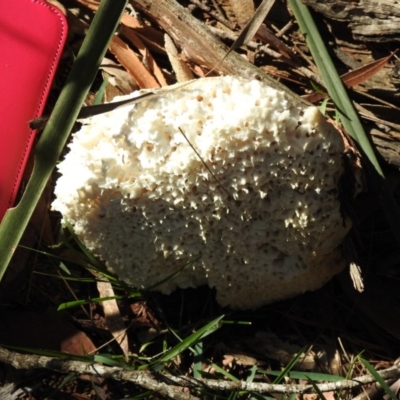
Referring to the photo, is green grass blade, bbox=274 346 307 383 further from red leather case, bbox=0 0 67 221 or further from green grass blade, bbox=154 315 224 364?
red leather case, bbox=0 0 67 221

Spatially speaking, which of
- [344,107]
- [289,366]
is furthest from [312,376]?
[344,107]

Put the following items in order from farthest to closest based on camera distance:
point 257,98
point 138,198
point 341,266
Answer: point 341,266
point 138,198
point 257,98

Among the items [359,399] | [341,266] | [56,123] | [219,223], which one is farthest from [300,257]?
[56,123]

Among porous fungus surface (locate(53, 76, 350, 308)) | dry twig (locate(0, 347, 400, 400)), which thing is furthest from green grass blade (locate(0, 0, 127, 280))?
dry twig (locate(0, 347, 400, 400))

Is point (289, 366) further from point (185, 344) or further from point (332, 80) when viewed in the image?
point (332, 80)

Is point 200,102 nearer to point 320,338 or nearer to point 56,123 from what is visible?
point 56,123
